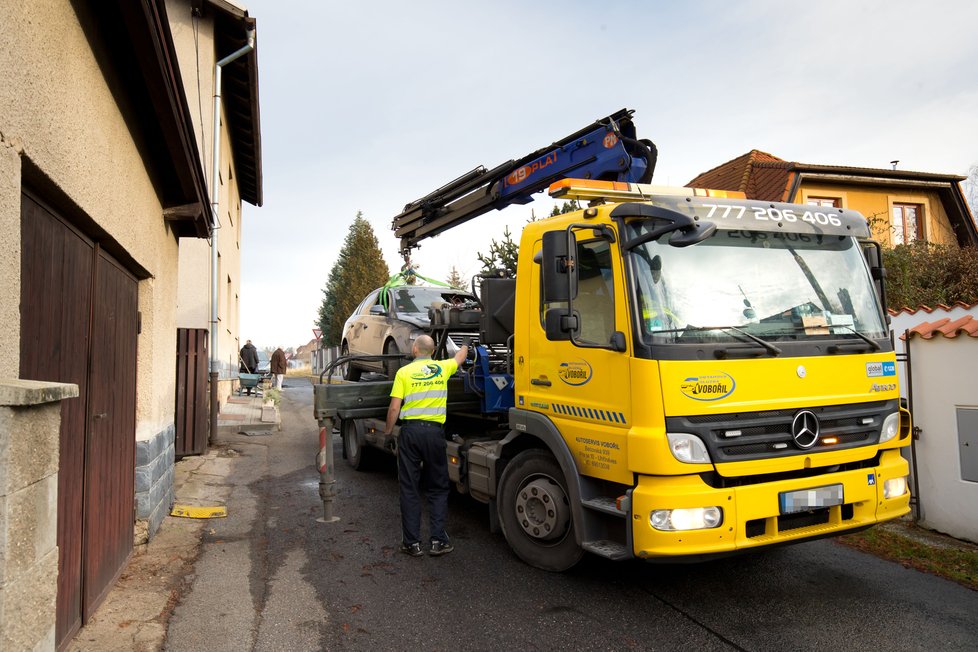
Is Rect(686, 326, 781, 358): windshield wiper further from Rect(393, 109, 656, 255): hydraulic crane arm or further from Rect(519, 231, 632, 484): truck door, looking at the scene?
Rect(393, 109, 656, 255): hydraulic crane arm

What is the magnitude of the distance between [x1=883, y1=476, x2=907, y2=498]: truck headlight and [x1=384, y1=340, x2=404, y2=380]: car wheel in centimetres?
538

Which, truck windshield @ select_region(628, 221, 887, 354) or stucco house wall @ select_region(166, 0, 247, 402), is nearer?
truck windshield @ select_region(628, 221, 887, 354)

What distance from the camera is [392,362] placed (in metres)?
8.41

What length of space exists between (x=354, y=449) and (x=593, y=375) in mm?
5458

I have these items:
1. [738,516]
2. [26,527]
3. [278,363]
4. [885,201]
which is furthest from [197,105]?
[885,201]

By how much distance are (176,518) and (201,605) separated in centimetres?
227

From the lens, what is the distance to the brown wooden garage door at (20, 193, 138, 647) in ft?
9.66

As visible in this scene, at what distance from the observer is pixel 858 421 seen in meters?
4.24

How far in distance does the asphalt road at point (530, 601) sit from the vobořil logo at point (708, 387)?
1.36 metres

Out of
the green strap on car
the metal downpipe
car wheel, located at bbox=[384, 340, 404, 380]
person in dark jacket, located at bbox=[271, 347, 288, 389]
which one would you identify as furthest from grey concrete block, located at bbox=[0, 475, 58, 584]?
person in dark jacket, located at bbox=[271, 347, 288, 389]

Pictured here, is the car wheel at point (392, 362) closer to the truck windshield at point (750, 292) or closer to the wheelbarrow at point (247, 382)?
the truck windshield at point (750, 292)

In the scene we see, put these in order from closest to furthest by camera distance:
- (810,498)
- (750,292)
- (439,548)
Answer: (810,498), (750,292), (439,548)

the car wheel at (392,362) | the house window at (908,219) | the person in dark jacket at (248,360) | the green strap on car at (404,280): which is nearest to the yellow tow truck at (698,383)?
the car wheel at (392,362)

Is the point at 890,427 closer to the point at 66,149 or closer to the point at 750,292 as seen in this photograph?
the point at 750,292
